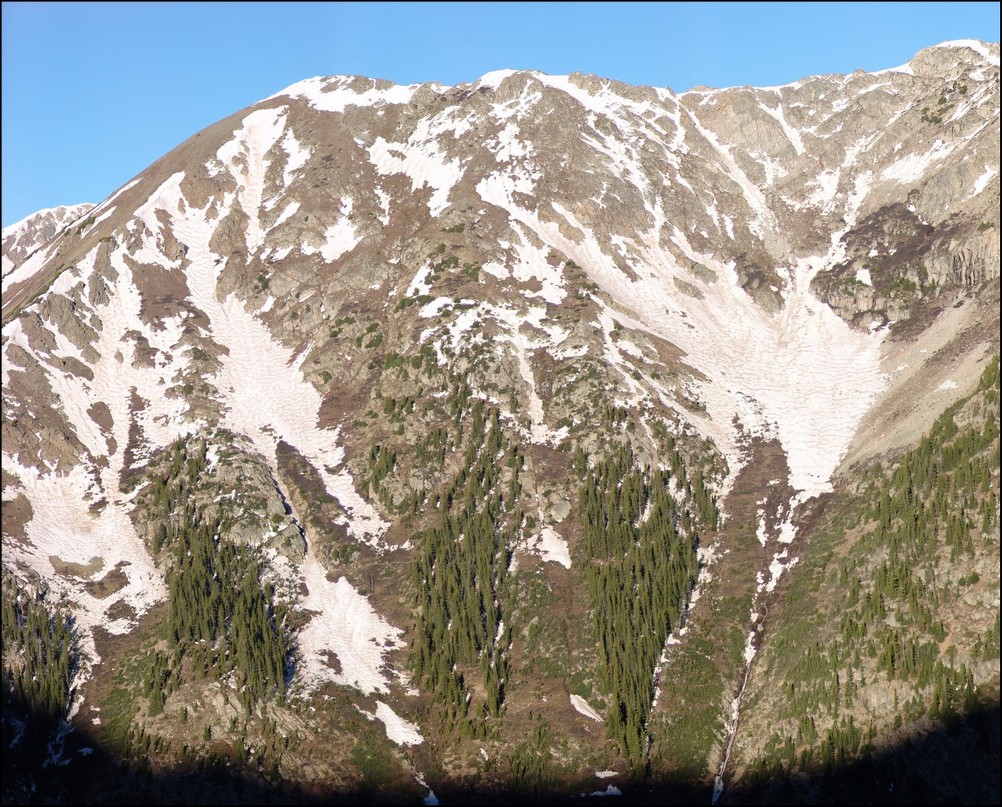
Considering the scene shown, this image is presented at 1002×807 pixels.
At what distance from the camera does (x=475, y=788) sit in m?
67.6

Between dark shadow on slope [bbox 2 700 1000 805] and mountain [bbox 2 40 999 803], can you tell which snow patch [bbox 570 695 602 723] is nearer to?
mountain [bbox 2 40 999 803]

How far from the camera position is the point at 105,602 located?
85375 millimetres

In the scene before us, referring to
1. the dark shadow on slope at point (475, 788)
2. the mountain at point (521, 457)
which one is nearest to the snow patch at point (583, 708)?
the mountain at point (521, 457)

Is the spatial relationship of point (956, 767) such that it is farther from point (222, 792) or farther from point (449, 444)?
point (449, 444)

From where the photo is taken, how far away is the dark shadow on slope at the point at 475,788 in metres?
58.3

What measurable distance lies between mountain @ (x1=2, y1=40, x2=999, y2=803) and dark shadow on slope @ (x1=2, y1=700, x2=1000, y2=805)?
0.28 m

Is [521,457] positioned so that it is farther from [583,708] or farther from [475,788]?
[475,788]

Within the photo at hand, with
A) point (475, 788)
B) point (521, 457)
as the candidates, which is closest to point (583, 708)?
point (475, 788)

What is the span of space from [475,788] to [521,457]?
38481 millimetres

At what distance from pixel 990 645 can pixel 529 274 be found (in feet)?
263

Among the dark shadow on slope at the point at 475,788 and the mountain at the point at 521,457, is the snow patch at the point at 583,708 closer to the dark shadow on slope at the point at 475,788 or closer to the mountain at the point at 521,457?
the mountain at the point at 521,457

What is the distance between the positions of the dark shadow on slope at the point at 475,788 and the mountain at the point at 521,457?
0.28 meters

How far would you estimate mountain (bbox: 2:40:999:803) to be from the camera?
68.9 m

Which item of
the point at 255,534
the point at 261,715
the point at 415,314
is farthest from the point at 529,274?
the point at 261,715
